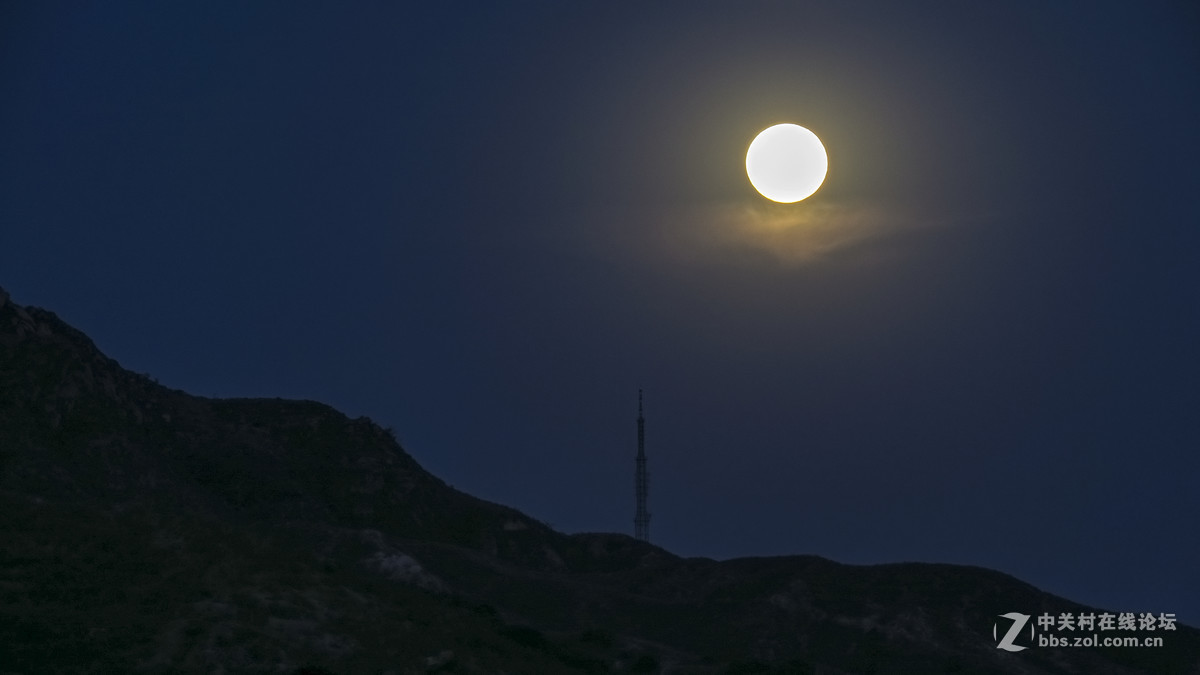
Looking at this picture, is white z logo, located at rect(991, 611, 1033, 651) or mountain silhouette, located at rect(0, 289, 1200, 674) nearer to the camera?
mountain silhouette, located at rect(0, 289, 1200, 674)

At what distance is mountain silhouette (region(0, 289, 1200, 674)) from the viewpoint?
2147 inches

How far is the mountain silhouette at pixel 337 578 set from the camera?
54531mm

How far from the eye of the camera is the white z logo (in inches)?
3479

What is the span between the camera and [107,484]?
90000mm

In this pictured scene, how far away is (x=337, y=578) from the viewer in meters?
64.1

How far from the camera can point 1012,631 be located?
300 ft

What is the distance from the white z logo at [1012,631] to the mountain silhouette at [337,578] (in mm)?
611

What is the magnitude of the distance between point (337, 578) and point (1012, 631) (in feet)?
166

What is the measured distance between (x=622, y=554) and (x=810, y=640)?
3094cm

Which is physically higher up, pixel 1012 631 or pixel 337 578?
pixel 1012 631

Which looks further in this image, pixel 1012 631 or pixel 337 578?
pixel 1012 631

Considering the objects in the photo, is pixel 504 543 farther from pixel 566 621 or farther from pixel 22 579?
pixel 22 579

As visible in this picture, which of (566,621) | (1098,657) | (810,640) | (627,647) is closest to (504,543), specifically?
(566,621)

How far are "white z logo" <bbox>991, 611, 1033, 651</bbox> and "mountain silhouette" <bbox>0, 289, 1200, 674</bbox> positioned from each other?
2.01 feet
